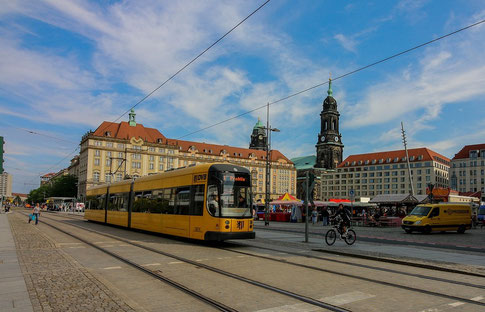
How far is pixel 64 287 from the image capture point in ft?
24.9

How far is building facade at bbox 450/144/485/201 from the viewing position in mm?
118125

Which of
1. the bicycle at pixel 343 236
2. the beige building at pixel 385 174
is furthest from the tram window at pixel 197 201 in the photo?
the beige building at pixel 385 174

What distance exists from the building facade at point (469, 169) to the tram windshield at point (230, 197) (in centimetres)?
12274

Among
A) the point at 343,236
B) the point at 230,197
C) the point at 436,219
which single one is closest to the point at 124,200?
the point at 230,197

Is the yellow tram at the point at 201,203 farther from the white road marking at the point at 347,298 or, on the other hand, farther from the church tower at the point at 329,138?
the church tower at the point at 329,138

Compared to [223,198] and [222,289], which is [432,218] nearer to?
[223,198]

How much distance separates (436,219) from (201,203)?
18067 mm

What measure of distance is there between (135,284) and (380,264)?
270 inches

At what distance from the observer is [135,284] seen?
26.4 feet

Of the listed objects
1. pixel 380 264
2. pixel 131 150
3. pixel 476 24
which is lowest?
pixel 380 264

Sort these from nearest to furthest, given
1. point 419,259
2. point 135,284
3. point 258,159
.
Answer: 1. point 135,284
2. point 419,259
3. point 258,159

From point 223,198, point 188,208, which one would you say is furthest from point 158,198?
point 223,198

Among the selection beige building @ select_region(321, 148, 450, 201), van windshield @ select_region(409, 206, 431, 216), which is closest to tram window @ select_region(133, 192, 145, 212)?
van windshield @ select_region(409, 206, 431, 216)

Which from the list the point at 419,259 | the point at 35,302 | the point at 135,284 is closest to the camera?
the point at 35,302
